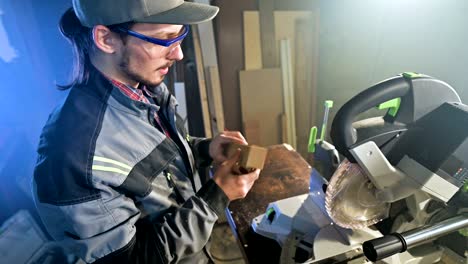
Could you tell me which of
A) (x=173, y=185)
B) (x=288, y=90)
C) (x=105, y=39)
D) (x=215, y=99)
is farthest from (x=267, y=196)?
(x=288, y=90)

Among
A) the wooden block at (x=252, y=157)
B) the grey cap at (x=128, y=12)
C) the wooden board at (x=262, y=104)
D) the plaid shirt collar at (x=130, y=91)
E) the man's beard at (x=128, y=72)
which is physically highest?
the grey cap at (x=128, y=12)

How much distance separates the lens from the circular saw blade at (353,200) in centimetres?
71

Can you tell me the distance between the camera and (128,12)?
2.31ft

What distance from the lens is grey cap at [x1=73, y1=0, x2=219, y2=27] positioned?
696mm

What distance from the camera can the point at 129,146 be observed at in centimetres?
75

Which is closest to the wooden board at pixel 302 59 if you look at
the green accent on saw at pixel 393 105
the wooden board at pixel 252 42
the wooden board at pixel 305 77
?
the wooden board at pixel 305 77

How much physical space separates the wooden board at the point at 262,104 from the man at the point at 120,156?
5.08 feet

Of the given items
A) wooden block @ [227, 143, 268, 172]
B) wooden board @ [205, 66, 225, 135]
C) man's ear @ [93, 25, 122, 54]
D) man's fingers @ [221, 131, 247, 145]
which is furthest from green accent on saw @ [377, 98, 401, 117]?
wooden board @ [205, 66, 225, 135]

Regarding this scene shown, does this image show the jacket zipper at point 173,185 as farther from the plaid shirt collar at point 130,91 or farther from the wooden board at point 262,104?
the wooden board at point 262,104

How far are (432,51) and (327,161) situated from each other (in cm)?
174

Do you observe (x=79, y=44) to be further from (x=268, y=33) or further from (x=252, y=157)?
(x=268, y=33)

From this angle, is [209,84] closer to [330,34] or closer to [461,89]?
[330,34]

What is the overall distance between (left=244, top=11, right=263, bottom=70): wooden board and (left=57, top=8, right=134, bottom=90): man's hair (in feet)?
5.36

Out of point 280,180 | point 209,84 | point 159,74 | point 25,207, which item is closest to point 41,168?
Answer: point 159,74
